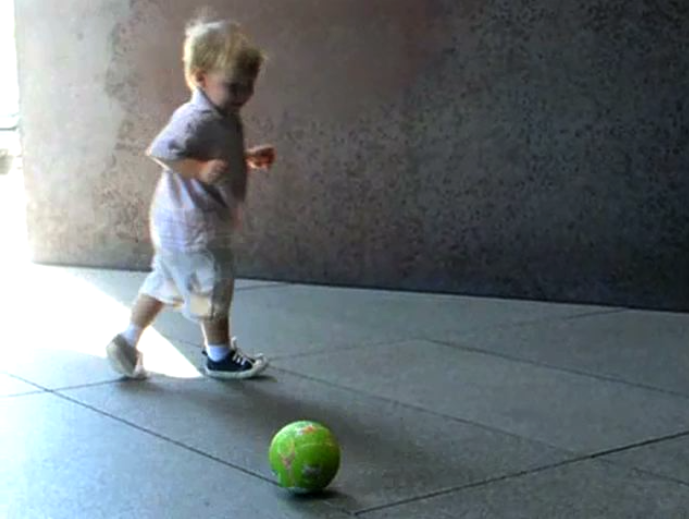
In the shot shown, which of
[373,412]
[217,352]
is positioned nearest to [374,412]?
[373,412]

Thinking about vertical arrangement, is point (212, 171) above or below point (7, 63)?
below

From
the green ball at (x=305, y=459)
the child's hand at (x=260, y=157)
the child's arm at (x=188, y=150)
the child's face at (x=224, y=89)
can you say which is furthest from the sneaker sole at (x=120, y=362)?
the green ball at (x=305, y=459)

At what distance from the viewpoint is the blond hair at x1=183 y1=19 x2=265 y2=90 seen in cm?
548

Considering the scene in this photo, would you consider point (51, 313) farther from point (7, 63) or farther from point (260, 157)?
point (7, 63)

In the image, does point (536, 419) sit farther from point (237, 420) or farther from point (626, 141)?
point (626, 141)

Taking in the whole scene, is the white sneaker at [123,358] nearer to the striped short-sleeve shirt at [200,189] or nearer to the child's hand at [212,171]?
the striped short-sleeve shirt at [200,189]

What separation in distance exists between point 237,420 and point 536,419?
122 cm

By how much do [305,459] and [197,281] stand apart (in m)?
1.96

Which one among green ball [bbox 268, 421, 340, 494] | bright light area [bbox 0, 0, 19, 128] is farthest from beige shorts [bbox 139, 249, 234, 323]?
bright light area [bbox 0, 0, 19, 128]

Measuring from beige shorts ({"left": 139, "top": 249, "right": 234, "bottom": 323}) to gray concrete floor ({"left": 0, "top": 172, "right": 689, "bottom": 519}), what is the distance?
1.14 ft

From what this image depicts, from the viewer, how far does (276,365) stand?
5957 millimetres

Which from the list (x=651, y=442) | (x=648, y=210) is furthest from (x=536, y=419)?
(x=648, y=210)

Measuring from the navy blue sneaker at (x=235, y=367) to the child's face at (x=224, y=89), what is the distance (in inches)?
46.4

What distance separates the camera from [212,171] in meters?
5.34
